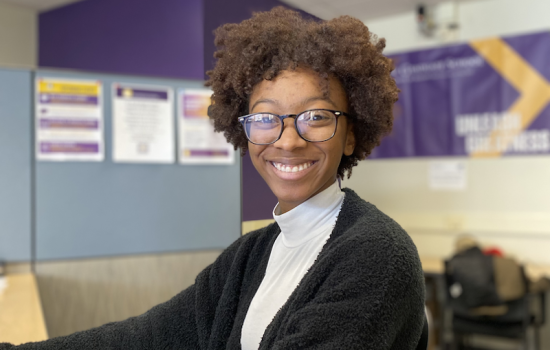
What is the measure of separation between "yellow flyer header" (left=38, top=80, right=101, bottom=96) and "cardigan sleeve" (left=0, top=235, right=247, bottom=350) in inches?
51.7

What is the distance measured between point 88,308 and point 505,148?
3.06 meters

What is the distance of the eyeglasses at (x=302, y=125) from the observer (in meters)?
0.76

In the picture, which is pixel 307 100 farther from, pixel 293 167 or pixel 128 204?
pixel 128 204

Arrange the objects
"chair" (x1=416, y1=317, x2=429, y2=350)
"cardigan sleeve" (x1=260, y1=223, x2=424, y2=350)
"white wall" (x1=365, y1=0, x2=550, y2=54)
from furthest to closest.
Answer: "white wall" (x1=365, y1=0, x2=550, y2=54), "chair" (x1=416, y1=317, x2=429, y2=350), "cardigan sleeve" (x1=260, y1=223, x2=424, y2=350)

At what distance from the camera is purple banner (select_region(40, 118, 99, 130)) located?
6.51ft

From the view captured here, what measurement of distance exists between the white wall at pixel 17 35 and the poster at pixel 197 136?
8.97 feet

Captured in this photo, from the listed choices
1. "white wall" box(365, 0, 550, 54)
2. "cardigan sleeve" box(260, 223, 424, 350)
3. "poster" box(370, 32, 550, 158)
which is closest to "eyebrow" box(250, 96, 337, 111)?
"cardigan sleeve" box(260, 223, 424, 350)

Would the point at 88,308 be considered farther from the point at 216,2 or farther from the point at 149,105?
the point at 216,2

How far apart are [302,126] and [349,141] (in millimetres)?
139

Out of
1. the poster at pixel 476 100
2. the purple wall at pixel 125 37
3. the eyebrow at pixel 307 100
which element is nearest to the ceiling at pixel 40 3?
the purple wall at pixel 125 37

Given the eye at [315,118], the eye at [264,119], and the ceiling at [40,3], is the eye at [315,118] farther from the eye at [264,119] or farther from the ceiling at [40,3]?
the ceiling at [40,3]

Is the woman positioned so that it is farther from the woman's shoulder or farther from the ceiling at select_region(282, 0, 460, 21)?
the ceiling at select_region(282, 0, 460, 21)

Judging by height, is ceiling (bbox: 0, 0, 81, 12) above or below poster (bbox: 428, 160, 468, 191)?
above

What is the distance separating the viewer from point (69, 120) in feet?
6.51
